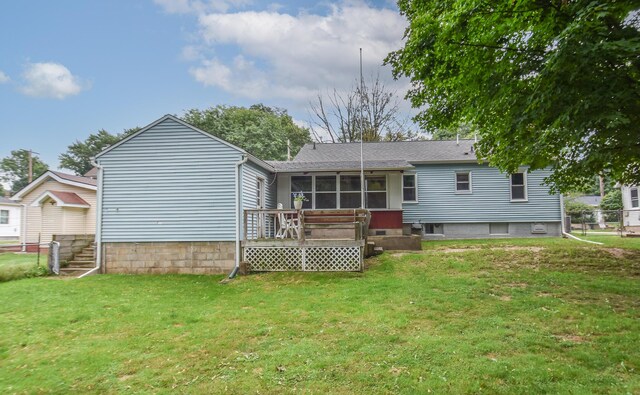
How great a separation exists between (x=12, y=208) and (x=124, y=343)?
32.3 meters

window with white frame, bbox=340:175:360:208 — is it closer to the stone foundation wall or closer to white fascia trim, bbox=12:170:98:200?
the stone foundation wall

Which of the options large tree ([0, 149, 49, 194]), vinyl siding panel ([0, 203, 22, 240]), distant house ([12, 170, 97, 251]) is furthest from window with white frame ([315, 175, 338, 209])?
large tree ([0, 149, 49, 194])

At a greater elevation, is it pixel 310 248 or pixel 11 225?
pixel 11 225

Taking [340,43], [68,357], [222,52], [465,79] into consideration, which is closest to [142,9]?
[222,52]

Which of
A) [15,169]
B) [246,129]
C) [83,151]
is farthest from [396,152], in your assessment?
[15,169]

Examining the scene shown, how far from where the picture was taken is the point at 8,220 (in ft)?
89.1

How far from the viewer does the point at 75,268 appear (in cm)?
1038

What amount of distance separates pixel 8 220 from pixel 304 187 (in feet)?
92.1

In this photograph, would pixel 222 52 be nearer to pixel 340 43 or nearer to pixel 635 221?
pixel 340 43

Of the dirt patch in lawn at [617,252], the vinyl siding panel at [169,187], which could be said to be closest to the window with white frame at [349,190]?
the vinyl siding panel at [169,187]

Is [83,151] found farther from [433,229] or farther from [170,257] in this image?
[433,229]

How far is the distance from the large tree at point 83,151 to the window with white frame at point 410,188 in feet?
149

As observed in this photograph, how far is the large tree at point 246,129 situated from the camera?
31.1m

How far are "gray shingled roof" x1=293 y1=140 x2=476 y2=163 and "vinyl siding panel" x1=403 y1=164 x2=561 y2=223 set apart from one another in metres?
0.53
